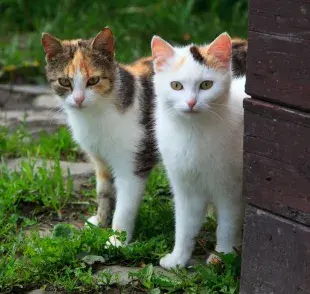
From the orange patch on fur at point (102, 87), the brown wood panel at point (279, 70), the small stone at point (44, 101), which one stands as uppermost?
the brown wood panel at point (279, 70)

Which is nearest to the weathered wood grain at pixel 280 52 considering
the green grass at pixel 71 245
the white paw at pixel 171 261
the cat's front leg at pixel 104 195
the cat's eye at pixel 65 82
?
the green grass at pixel 71 245

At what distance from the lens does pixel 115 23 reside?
21.2 feet

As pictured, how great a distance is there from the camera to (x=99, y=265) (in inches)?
143

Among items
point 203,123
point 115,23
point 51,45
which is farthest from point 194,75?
point 115,23

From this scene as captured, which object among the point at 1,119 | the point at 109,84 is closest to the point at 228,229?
the point at 109,84

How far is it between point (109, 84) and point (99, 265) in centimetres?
87

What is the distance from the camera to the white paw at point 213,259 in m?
3.54

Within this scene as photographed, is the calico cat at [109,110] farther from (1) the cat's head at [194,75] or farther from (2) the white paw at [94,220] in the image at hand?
(1) the cat's head at [194,75]

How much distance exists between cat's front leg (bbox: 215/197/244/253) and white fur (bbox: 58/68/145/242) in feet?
1.84

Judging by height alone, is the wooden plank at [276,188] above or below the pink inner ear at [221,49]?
below

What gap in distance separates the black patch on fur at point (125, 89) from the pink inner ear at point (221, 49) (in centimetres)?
72

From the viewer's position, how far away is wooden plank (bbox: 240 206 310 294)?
2904 mm

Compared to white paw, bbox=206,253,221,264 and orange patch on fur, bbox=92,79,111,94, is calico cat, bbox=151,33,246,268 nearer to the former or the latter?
white paw, bbox=206,253,221,264

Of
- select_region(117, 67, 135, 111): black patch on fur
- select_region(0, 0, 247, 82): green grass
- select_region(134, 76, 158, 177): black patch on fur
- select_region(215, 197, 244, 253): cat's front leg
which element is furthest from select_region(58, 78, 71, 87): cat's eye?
select_region(0, 0, 247, 82): green grass
